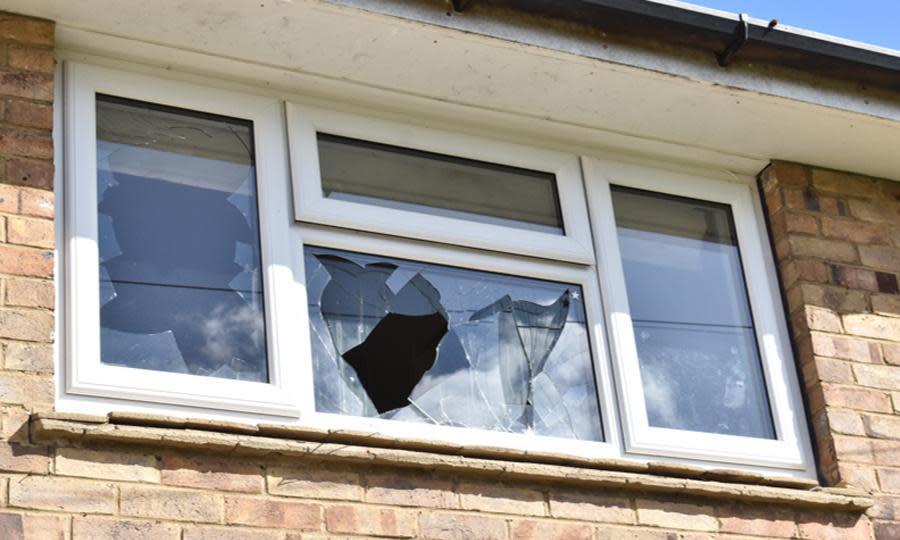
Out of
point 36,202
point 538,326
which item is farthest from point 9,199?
point 538,326

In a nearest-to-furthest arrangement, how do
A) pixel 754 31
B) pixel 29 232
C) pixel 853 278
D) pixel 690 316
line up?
1. pixel 29 232
2. pixel 754 31
3. pixel 690 316
4. pixel 853 278

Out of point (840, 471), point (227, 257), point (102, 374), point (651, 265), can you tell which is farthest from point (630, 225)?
point (102, 374)

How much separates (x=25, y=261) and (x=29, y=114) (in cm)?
53

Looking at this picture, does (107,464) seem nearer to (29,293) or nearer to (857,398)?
(29,293)

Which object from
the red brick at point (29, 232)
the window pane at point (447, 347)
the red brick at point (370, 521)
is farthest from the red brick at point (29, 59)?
the red brick at point (370, 521)

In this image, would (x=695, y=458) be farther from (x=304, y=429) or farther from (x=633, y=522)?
(x=304, y=429)

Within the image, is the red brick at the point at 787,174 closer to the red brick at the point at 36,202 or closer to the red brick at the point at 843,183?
the red brick at the point at 843,183

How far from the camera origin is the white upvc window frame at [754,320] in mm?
5688

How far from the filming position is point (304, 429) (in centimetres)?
495

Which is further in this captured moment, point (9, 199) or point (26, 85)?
point (26, 85)

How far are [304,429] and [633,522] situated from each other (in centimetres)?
113

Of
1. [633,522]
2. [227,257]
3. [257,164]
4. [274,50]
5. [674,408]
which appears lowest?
[633,522]

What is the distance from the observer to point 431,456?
507 centimetres

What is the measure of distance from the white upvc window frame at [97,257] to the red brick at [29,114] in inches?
4.9
